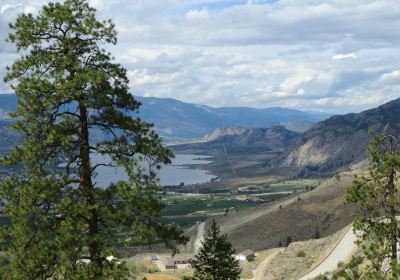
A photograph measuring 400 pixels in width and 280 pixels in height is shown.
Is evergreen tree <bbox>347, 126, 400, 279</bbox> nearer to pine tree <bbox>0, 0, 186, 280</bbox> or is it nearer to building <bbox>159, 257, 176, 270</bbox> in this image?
pine tree <bbox>0, 0, 186, 280</bbox>

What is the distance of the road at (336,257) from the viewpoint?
72688 mm

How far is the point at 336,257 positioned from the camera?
78188 mm

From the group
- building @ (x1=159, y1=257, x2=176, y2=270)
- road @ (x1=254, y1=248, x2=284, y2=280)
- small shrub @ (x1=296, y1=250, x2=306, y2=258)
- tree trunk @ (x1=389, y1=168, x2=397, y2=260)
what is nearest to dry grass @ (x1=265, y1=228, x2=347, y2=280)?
small shrub @ (x1=296, y1=250, x2=306, y2=258)

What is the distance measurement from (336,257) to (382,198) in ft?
205

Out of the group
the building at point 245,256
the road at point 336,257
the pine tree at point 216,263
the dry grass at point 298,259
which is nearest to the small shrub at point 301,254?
the dry grass at point 298,259

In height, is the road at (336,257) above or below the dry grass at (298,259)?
above

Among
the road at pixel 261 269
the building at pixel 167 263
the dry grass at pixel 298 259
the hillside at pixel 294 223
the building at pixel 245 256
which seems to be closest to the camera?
the dry grass at pixel 298 259

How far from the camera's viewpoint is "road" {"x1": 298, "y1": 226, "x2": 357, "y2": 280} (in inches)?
2862

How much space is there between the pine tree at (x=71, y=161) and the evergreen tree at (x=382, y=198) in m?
7.76

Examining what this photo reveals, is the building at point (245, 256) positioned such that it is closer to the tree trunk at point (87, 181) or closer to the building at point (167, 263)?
the building at point (167, 263)

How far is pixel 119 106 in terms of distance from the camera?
19.9m

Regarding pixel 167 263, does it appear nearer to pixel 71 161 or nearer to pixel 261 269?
pixel 261 269

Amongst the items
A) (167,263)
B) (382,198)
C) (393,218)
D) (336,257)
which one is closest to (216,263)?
(382,198)

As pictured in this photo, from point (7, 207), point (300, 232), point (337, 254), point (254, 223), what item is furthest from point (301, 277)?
point (254, 223)
